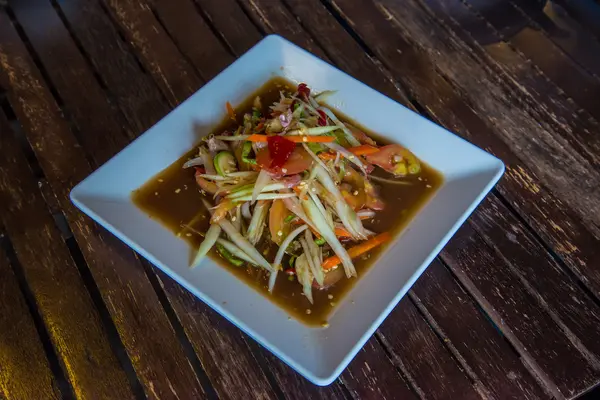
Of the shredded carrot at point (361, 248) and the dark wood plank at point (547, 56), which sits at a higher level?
the dark wood plank at point (547, 56)

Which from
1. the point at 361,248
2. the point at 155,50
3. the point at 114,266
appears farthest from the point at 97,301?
the point at 155,50

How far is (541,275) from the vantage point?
1421 millimetres

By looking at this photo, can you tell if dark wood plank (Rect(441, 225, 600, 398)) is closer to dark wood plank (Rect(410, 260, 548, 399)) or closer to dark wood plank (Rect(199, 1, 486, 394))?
dark wood plank (Rect(410, 260, 548, 399))

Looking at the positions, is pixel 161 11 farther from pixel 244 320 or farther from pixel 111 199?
pixel 244 320

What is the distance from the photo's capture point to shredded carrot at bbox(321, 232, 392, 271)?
1.37m

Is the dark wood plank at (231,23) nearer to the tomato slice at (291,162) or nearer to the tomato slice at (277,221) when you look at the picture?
the tomato slice at (291,162)

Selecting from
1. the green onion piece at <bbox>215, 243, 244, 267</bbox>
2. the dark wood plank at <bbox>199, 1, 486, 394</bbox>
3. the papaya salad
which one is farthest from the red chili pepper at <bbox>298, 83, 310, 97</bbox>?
the green onion piece at <bbox>215, 243, 244, 267</bbox>

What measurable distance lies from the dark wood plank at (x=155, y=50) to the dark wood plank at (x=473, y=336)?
0.94m

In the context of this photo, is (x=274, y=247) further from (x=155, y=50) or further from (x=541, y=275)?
(x=155, y=50)

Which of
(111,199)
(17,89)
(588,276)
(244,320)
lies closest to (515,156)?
(588,276)

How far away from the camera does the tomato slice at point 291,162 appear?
1.42 metres

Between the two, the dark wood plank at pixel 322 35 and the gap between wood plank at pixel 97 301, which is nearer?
the gap between wood plank at pixel 97 301

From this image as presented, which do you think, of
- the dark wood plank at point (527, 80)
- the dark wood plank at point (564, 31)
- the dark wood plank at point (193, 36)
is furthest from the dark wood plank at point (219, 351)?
the dark wood plank at point (564, 31)

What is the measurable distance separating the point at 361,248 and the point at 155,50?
976mm
